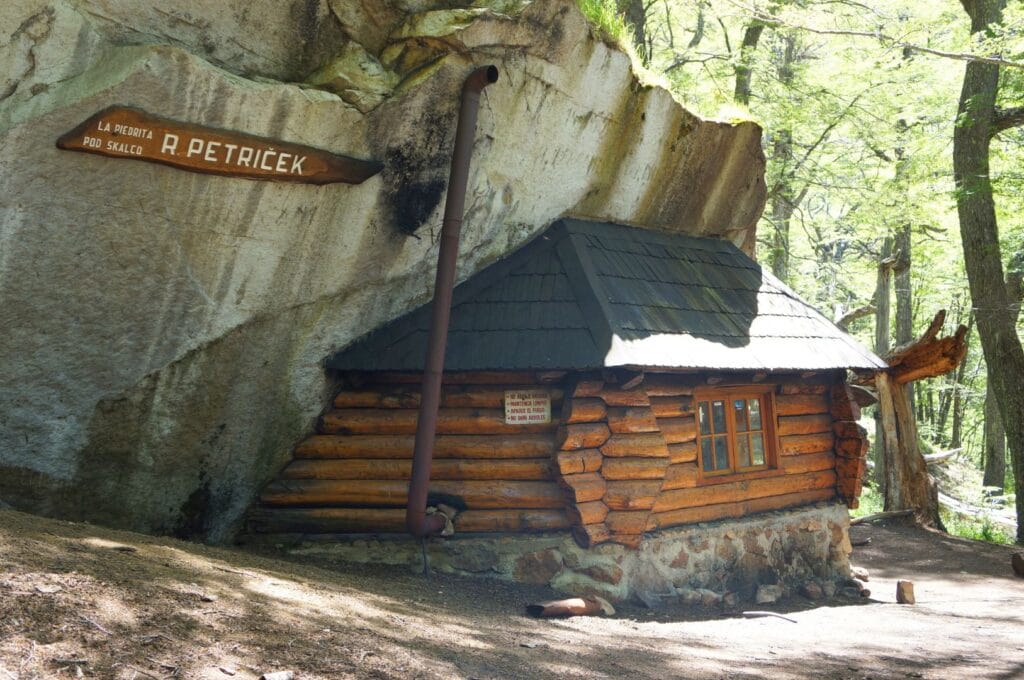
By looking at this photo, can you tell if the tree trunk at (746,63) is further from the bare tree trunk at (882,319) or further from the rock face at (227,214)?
the rock face at (227,214)

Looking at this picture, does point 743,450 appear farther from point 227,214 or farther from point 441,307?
point 227,214

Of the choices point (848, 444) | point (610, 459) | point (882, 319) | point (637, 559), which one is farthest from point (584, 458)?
point (882, 319)

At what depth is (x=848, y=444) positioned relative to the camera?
→ 10.6 meters

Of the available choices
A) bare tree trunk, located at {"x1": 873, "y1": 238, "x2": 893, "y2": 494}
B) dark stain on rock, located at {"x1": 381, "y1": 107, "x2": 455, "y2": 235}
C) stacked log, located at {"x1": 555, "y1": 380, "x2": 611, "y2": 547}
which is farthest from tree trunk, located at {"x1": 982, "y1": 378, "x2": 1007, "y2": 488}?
dark stain on rock, located at {"x1": 381, "y1": 107, "x2": 455, "y2": 235}

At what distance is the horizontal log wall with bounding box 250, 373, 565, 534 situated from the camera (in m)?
8.38

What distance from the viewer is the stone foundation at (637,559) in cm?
830

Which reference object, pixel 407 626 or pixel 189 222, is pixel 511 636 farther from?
pixel 189 222

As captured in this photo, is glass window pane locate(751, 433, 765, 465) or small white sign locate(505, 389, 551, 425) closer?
small white sign locate(505, 389, 551, 425)

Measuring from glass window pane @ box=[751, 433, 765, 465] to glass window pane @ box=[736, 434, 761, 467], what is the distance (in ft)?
0.29

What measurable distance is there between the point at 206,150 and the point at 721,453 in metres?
5.97

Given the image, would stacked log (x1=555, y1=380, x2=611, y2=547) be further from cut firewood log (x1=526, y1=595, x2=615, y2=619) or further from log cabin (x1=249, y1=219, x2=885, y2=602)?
cut firewood log (x1=526, y1=595, x2=615, y2=619)

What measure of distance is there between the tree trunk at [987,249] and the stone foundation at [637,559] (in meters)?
5.59

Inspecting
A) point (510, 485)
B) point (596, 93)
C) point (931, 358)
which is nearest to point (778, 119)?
point (931, 358)

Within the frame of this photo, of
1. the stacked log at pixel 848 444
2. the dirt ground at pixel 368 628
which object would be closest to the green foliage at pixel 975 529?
the stacked log at pixel 848 444
